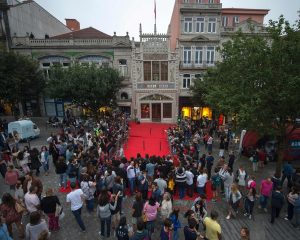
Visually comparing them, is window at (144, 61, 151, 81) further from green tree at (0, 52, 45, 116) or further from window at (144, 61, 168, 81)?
green tree at (0, 52, 45, 116)

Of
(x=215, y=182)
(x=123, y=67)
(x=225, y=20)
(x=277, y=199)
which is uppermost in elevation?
(x=225, y=20)

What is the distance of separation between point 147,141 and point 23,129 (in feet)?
36.5

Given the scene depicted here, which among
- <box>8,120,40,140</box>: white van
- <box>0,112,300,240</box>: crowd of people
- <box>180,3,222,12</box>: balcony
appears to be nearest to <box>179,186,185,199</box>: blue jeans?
<box>0,112,300,240</box>: crowd of people

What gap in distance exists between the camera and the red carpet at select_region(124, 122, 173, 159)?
19.0 m

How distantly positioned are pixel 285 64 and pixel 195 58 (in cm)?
1841

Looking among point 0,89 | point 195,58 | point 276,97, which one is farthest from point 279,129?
point 0,89

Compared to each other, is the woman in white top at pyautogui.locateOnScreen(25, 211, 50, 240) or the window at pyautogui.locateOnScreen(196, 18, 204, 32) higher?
the window at pyautogui.locateOnScreen(196, 18, 204, 32)

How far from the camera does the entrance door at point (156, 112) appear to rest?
3014 cm

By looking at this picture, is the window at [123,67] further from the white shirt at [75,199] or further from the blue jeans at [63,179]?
the white shirt at [75,199]

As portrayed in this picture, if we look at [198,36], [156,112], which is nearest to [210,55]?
[198,36]

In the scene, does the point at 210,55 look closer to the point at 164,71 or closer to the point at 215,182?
the point at 164,71

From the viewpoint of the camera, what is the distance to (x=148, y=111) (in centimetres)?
3044

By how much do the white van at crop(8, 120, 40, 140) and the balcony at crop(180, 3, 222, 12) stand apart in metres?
21.2

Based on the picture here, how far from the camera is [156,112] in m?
30.5
